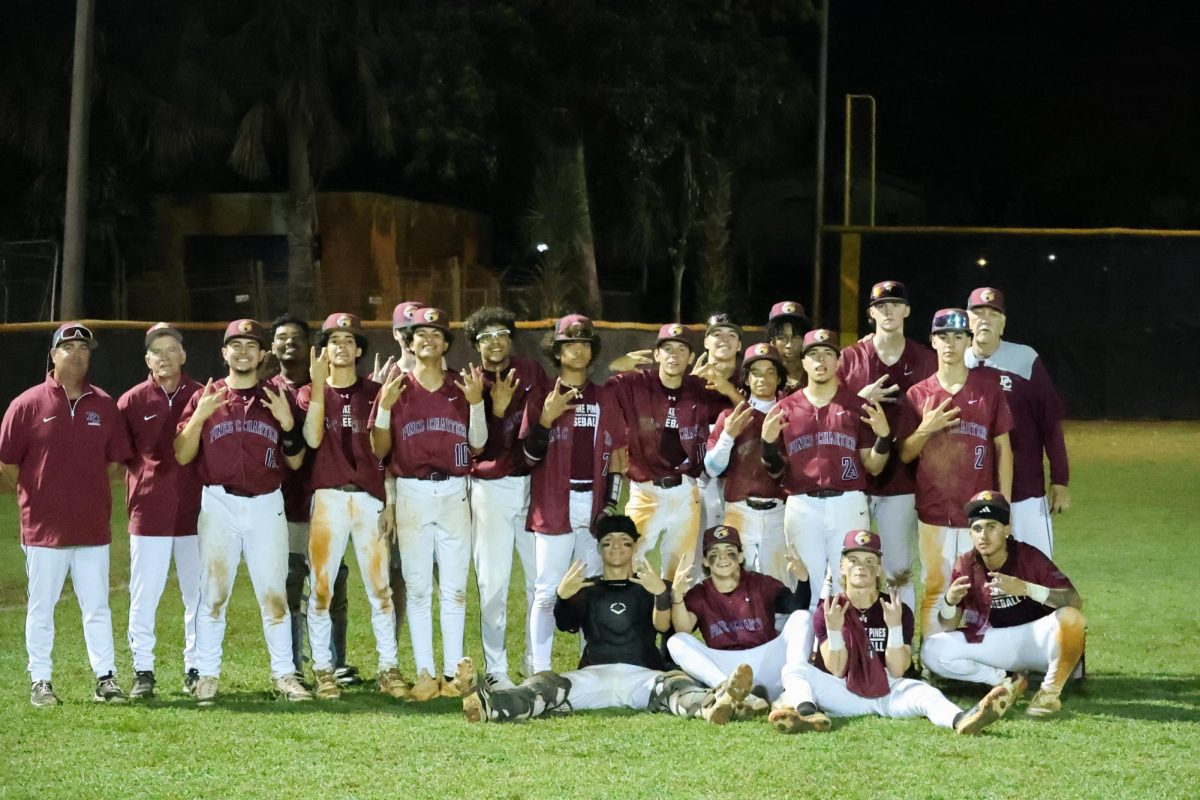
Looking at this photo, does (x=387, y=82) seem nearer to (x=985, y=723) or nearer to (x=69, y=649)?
(x=69, y=649)

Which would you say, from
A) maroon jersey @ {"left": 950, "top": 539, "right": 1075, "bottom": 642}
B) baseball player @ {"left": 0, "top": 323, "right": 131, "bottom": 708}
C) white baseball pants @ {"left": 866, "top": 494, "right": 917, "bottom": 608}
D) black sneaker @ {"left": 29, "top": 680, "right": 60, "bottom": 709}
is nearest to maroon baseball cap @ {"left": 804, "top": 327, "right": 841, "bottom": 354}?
white baseball pants @ {"left": 866, "top": 494, "right": 917, "bottom": 608}

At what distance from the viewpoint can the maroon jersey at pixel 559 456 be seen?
25.2ft

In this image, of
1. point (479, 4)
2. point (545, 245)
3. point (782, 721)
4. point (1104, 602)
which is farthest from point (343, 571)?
point (545, 245)

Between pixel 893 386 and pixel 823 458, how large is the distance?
2.12ft

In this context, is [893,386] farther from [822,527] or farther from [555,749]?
[555,749]

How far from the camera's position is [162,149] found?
25156 mm

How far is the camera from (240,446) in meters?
7.32

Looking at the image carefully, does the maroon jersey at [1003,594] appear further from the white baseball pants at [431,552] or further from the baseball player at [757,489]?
the white baseball pants at [431,552]

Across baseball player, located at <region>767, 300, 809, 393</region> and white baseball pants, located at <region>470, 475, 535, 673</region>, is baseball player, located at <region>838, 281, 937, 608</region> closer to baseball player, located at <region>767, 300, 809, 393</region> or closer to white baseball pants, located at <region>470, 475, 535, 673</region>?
baseball player, located at <region>767, 300, 809, 393</region>

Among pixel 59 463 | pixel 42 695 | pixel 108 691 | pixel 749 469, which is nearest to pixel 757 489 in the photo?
pixel 749 469

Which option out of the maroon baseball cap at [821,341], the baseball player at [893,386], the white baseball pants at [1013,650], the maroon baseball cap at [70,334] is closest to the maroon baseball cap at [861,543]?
the white baseball pants at [1013,650]

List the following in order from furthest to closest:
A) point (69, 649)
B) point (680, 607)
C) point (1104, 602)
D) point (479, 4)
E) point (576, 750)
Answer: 1. point (479, 4)
2. point (1104, 602)
3. point (69, 649)
4. point (680, 607)
5. point (576, 750)

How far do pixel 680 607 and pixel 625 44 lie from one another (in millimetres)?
18513

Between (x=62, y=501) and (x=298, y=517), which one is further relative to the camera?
(x=298, y=517)
